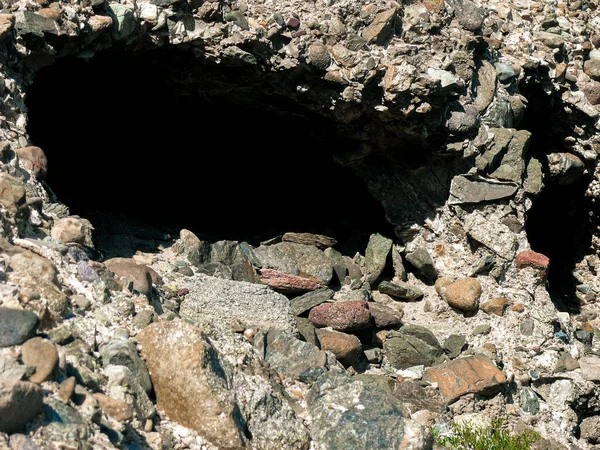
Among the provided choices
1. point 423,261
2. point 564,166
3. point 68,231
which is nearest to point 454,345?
point 423,261

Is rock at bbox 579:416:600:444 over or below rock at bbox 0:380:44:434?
below

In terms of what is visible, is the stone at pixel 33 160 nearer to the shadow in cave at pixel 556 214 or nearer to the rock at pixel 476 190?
the rock at pixel 476 190

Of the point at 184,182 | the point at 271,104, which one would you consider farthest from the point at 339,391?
the point at 184,182

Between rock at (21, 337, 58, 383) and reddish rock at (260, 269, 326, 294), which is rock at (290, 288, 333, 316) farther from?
rock at (21, 337, 58, 383)

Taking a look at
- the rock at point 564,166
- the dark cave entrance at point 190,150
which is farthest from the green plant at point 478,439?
the rock at point 564,166

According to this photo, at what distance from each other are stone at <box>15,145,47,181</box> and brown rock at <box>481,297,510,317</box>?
344cm

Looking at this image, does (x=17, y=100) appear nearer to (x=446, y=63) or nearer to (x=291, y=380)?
(x=291, y=380)

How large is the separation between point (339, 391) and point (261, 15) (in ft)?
9.40

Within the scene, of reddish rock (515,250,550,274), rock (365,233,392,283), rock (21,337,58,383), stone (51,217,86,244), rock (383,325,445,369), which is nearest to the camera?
rock (21,337,58,383)

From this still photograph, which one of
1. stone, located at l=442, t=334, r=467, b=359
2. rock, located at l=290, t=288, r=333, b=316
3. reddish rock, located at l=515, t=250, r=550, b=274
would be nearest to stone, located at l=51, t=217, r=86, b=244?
rock, located at l=290, t=288, r=333, b=316

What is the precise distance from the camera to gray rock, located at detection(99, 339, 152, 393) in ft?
10.3

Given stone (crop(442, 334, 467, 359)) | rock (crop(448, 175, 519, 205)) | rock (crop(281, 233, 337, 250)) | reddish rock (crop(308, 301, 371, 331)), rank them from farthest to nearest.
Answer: rock (crop(281, 233, 337, 250)) → rock (crop(448, 175, 519, 205)) → stone (crop(442, 334, 467, 359)) → reddish rock (crop(308, 301, 371, 331))

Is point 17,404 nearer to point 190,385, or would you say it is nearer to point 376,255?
point 190,385

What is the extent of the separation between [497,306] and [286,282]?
166 centimetres
